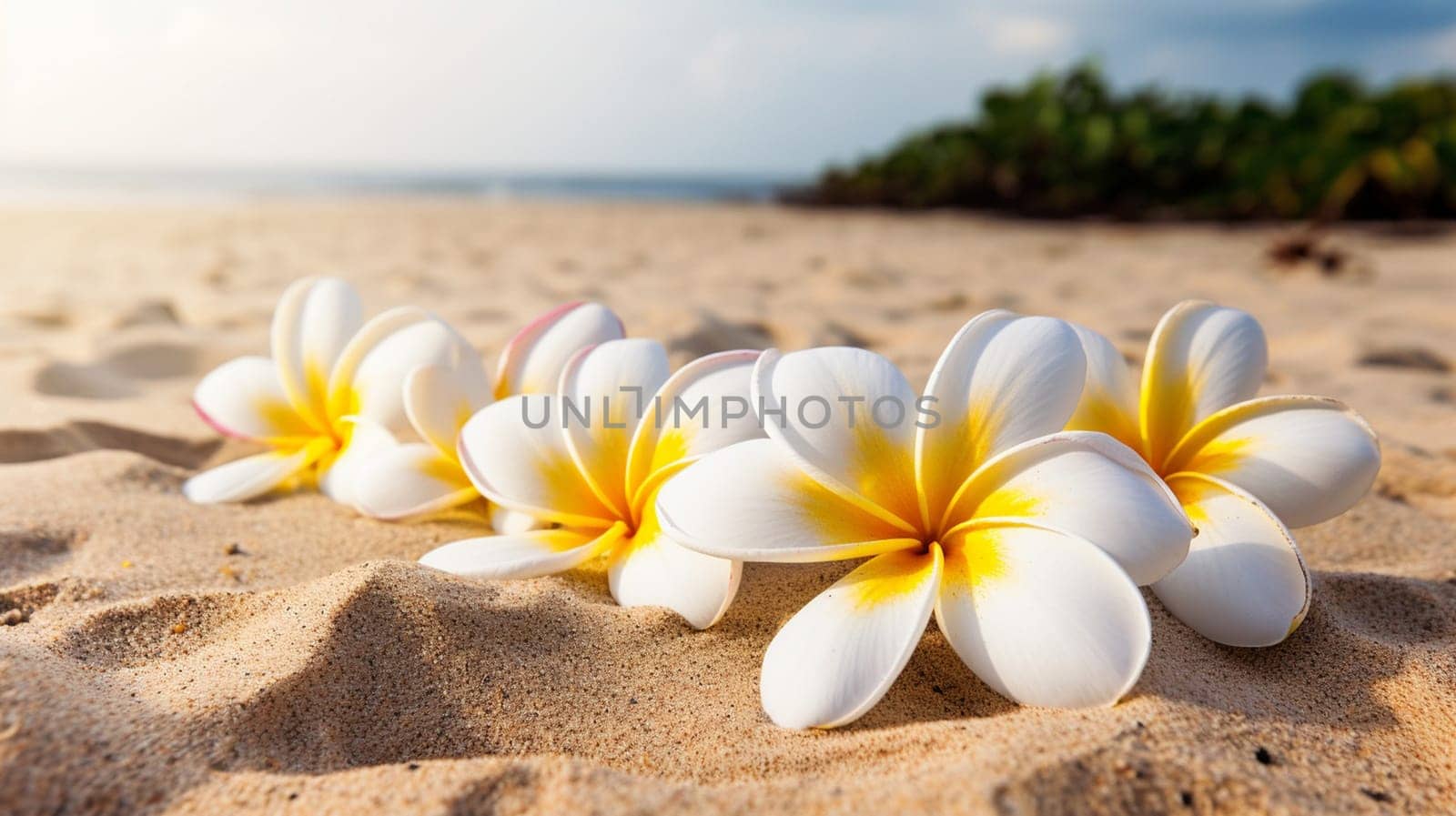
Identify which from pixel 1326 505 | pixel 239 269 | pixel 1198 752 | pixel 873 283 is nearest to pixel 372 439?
pixel 1198 752

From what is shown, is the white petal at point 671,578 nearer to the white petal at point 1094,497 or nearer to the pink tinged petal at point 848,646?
the pink tinged petal at point 848,646

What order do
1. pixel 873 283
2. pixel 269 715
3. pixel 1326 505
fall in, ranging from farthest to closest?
pixel 873 283, pixel 1326 505, pixel 269 715

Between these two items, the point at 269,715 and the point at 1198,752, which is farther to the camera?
the point at 269,715

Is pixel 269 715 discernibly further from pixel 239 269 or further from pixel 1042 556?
pixel 239 269

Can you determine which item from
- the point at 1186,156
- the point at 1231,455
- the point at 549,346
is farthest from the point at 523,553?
the point at 1186,156

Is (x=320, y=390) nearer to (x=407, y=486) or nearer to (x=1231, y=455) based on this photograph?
(x=407, y=486)

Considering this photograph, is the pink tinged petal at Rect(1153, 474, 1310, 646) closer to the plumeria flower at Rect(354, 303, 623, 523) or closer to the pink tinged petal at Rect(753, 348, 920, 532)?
the pink tinged petal at Rect(753, 348, 920, 532)

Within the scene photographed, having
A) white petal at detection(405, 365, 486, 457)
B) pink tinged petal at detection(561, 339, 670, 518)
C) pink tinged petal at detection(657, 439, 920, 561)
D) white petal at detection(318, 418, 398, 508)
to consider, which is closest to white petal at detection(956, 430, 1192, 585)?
pink tinged petal at detection(657, 439, 920, 561)
